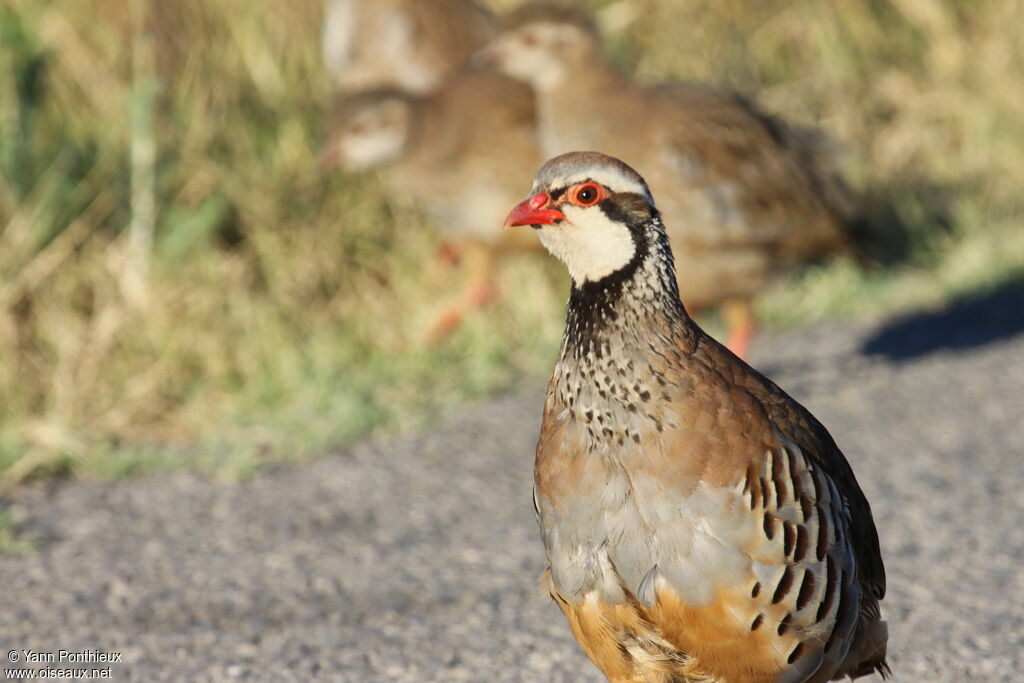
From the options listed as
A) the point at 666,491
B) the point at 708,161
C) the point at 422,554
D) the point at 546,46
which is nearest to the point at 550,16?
the point at 546,46

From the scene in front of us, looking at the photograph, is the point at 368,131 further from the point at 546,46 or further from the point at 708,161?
the point at 708,161

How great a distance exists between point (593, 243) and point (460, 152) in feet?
16.1

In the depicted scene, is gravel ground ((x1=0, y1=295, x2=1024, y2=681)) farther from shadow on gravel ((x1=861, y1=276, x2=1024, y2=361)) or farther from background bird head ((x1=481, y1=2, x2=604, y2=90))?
background bird head ((x1=481, y1=2, x2=604, y2=90))

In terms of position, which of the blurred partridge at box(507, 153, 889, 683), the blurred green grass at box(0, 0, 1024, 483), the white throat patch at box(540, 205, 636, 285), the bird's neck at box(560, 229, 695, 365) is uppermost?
the blurred green grass at box(0, 0, 1024, 483)

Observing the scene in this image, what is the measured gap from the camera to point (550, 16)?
821 cm

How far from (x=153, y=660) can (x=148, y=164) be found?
13.2 ft

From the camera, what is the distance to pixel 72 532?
563 centimetres

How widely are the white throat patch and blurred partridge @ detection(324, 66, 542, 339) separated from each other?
14.8 feet

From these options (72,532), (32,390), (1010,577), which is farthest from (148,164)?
(1010,577)

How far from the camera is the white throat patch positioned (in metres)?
3.60

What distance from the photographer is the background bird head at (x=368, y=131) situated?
8539 mm

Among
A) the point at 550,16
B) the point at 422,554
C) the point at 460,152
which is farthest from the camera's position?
the point at 460,152

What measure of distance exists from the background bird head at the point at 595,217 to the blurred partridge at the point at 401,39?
571cm

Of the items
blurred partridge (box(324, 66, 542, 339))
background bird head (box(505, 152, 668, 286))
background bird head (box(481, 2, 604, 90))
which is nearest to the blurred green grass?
blurred partridge (box(324, 66, 542, 339))
